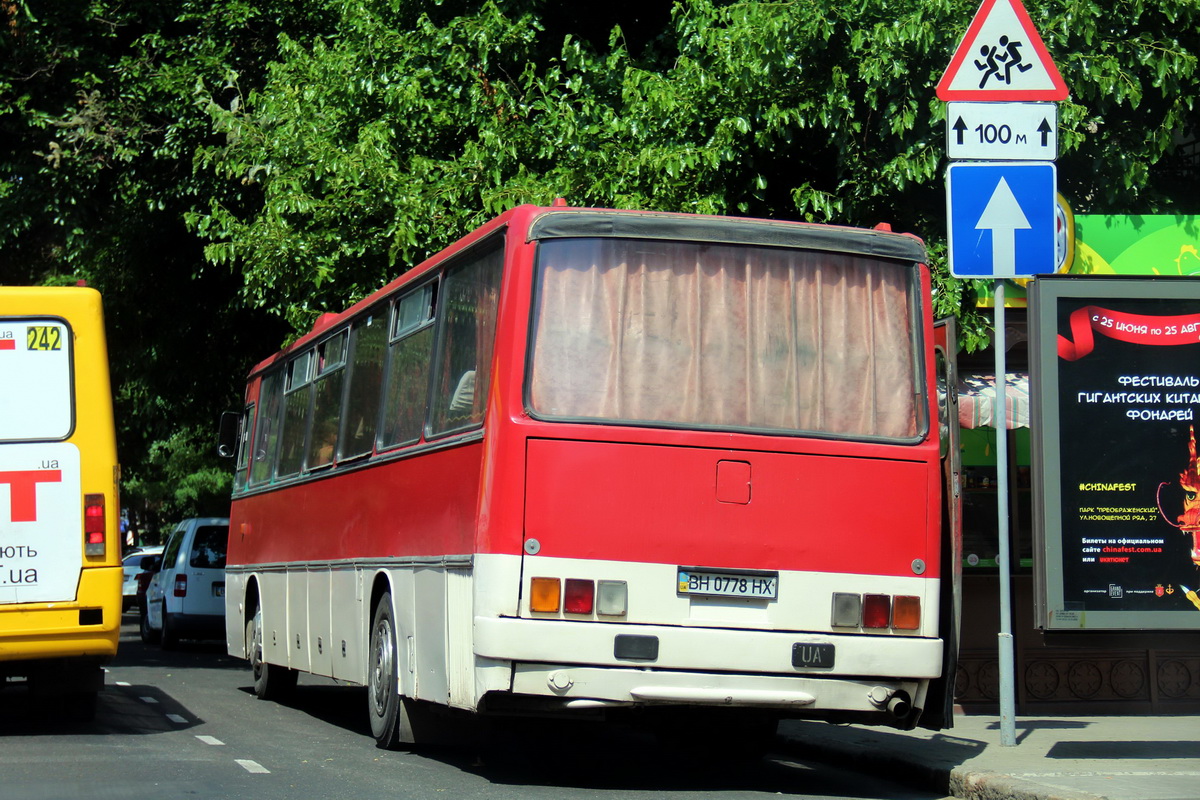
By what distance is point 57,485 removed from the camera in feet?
35.9

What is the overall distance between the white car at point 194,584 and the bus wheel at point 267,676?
897 centimetres

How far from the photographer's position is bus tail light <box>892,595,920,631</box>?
28.5ft

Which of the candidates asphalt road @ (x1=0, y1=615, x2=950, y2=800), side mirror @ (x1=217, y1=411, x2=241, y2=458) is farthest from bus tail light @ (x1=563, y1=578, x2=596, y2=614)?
side mirror @ (x1=217, y1=411, x2=241, y2=458)

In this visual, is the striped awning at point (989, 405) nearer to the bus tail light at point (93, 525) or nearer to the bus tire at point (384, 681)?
the bus tire at point (384, 681)

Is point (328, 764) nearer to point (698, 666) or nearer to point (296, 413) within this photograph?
point (698, 666)

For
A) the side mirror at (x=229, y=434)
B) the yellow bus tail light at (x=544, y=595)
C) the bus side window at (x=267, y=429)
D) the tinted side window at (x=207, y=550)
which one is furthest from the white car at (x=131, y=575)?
the yellow bus tail light at (x=544, y=595)

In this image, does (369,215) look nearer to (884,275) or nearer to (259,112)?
(259,112)

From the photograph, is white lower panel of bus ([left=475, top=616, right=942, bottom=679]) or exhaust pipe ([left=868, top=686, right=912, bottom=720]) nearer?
white lower panel of bus ([left=475, top=616, right=942, bottom=679])

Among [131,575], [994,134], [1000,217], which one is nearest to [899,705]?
[1000,217]

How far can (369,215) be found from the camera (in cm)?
1569

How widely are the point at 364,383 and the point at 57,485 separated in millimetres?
2121

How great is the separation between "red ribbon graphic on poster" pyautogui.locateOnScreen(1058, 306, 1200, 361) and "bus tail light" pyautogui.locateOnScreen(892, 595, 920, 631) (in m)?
1.59

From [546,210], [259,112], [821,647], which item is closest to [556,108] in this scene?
[259,112]

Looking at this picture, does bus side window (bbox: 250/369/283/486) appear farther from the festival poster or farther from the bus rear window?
the festival poster
